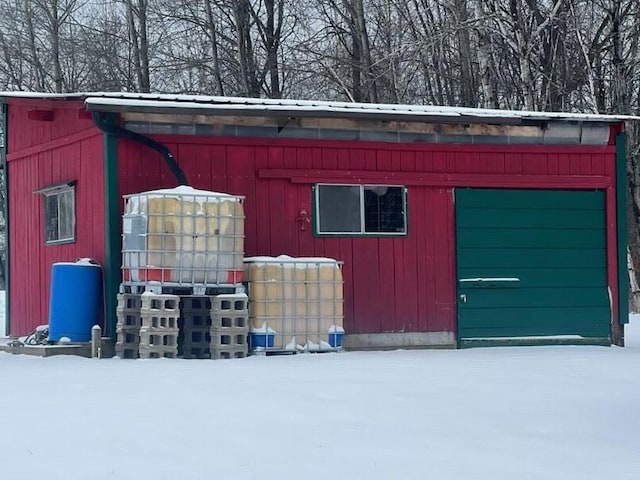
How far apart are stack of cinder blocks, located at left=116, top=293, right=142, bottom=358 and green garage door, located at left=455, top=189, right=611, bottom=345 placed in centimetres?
467

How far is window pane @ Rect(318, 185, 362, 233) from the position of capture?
15948 mm

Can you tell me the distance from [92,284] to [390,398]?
5.64 metres

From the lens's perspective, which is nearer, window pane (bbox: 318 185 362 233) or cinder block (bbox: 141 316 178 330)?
cinder block (bbox: 141 316 178 330)

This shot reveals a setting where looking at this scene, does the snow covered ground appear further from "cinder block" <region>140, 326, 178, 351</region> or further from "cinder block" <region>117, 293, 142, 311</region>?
"cinder block" <region>117, 293, 142, 311</region>

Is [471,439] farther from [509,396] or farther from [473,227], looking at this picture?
[473,227]

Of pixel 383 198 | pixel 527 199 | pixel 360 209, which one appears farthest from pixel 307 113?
pixel 527 199

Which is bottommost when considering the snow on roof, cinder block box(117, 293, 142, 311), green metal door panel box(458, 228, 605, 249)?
cinder block box(117, 293, 142, 311)

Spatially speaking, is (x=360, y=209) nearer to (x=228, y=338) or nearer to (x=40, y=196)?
(x=228, y=338)

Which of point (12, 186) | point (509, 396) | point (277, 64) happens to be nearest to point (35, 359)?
point (12, 186)

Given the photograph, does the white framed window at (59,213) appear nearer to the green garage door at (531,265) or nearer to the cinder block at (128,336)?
the cinder block at (128,336)

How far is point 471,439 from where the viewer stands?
8.76m

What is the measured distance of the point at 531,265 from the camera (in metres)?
16.8

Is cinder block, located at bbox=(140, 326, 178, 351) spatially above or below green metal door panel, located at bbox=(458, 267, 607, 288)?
below

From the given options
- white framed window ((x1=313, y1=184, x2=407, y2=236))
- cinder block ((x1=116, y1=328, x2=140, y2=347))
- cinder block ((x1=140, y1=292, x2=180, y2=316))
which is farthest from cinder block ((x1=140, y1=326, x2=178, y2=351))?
white framed window ((x1=313, y1=184, x2=407, y2=236))
